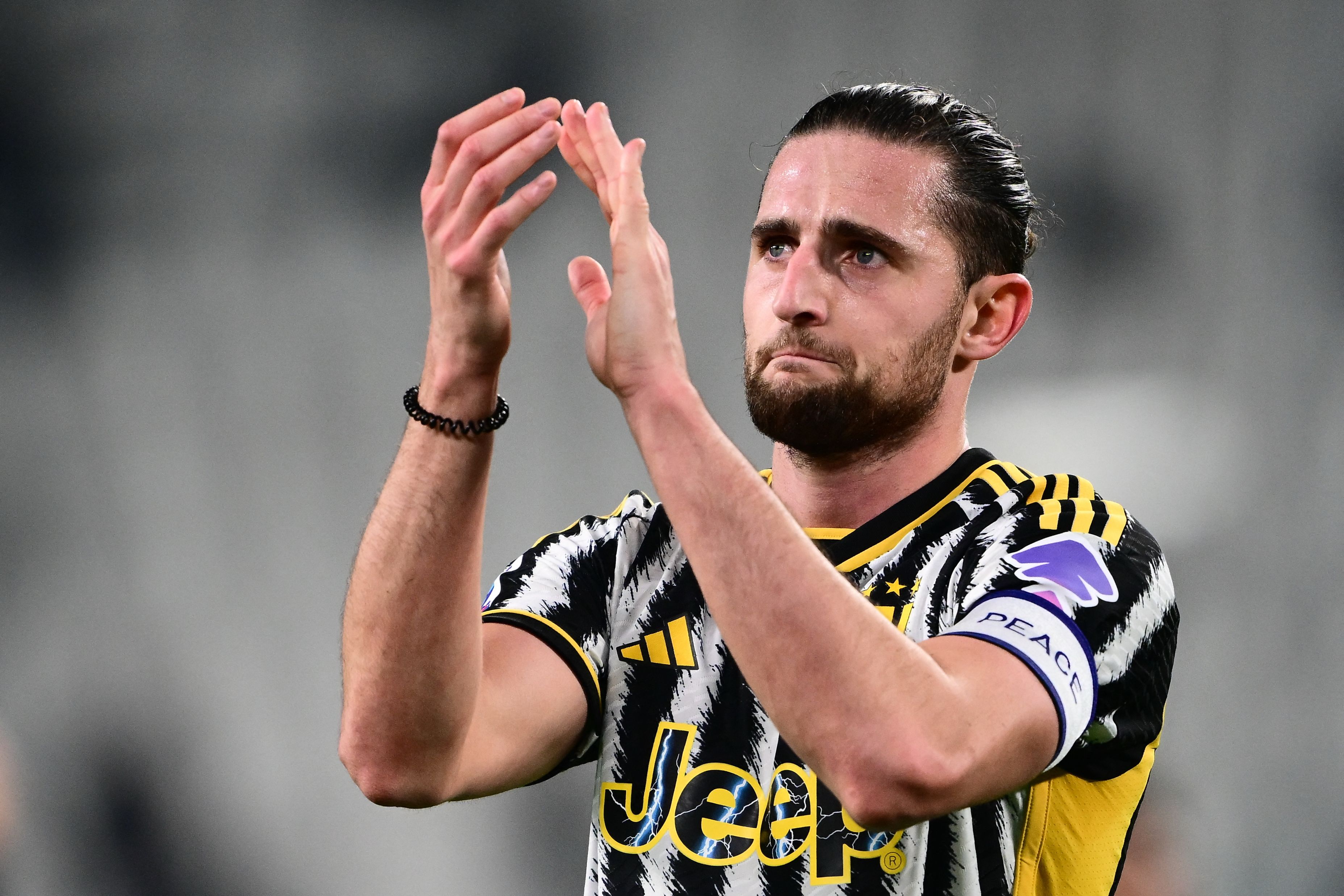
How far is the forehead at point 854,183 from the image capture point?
142cm

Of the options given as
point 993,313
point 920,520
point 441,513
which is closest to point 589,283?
point 441,513

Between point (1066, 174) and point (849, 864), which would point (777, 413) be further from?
point (1066, 174)

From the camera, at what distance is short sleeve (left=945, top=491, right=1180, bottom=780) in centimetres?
107

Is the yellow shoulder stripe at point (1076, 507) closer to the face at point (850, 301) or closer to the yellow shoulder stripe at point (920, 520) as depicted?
A: the yellow shoulder stripe at point (920, 520)

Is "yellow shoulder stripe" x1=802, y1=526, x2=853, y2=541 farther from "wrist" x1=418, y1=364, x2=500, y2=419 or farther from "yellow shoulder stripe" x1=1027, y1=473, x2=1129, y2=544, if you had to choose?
"wrist" x1=418, y1=364, x2=500, y2=419

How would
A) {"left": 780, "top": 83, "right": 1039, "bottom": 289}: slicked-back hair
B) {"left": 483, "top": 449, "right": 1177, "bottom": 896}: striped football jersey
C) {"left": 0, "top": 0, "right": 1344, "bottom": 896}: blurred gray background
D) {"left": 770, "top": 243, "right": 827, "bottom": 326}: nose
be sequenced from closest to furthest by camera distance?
{"left": 483, "top": 449, "right": 1177, "bottom": 896}: striped football jersey, {"left": 770, "top": 243, "right": 827, "bottom": 326}: nose, {"left": 780, "top": 83, "right": 1039, "bottom": 289}: slicked-back hair, {"left": 0, "top": 0, "right": 1344, "bottom": 896}: blurred gray background

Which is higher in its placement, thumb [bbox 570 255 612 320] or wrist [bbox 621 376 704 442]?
thumb [bbox 570 255 612 320]

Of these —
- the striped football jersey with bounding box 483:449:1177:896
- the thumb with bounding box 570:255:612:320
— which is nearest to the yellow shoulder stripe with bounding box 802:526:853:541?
the striped football jersey with bounding box 483:449:1177:896

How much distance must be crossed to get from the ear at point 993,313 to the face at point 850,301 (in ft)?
0.13

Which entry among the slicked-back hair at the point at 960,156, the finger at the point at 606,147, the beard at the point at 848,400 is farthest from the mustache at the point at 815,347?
the finger at the point at 606,147

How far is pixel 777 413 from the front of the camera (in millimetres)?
1368

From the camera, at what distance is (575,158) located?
117cm

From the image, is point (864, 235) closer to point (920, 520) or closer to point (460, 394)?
point (920, 520)

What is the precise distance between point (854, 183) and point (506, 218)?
1.70 feet
